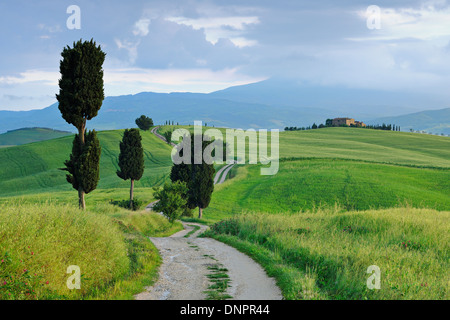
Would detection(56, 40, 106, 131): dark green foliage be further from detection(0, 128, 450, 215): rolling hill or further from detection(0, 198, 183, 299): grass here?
detection(0, 128, 450, 215): rolling hill

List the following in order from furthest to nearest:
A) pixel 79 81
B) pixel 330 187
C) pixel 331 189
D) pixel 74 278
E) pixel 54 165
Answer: pixel 54 165 < pixel 330 187 < pixel 331 189 < pixel 79 81 < pixel 74 278

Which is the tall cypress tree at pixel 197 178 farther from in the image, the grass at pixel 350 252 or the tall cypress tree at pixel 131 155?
the grass at pixel 350 252

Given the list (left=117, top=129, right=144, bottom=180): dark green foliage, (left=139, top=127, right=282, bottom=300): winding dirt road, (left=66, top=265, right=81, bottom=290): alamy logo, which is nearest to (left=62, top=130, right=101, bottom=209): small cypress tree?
(left=139, top=127, right=282, bottom=300): winding dirt road

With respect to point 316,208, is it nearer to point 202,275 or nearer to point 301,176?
point 301,176

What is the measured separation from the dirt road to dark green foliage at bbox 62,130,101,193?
9.86 m

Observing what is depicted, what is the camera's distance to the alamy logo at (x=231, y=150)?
5075 centimetres

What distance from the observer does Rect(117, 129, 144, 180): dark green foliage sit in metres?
56.6

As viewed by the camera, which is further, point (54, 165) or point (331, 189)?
point (54, 165)

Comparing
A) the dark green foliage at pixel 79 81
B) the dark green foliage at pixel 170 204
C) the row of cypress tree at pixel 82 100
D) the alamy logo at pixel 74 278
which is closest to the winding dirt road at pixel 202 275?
the alamy logo at pixel 74 278

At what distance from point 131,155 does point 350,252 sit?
46142mm

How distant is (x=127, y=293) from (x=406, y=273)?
9.80m

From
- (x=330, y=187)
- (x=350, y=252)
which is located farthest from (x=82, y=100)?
(x=330, y=187)

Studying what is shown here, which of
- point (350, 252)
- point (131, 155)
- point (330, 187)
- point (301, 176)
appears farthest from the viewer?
point (301, 176)

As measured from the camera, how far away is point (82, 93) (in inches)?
1044
